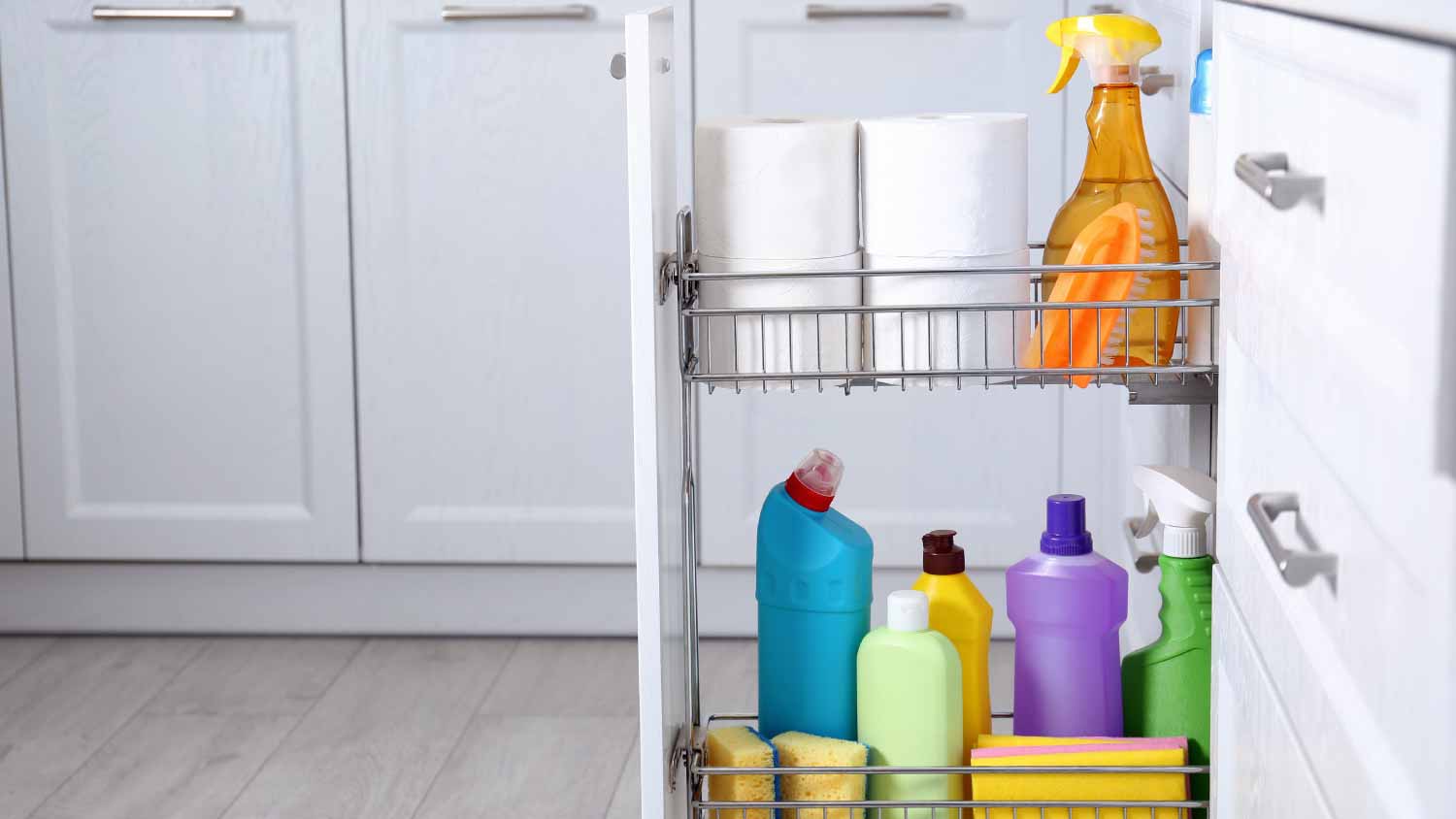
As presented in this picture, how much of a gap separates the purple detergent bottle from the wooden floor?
0.62 m

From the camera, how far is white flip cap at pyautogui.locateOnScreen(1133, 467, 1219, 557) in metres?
1.04

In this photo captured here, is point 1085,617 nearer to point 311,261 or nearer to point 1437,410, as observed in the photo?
point 1437,410

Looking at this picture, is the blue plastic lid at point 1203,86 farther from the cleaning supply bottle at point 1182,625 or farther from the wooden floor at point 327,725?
the wooden floor at point 327,725

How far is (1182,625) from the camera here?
1.05 meters

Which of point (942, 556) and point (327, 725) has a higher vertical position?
point (942, 556)

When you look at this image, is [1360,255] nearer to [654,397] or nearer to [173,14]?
[654,397]

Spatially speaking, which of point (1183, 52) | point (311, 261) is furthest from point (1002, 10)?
point (311, 261)

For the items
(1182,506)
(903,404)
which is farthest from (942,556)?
(903,404)

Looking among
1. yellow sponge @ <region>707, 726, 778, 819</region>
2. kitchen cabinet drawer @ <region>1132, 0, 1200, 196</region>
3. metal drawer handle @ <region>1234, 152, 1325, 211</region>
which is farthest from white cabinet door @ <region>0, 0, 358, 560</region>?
metal drawer handle @ <region>1234, 152, 1325, 211</region>

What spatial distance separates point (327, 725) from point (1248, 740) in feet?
4.09

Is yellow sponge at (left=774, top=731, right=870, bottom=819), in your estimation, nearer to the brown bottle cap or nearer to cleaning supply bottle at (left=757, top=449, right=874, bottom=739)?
cleaning supply bottle at (left=757, top=449, right=874, bottom=739)

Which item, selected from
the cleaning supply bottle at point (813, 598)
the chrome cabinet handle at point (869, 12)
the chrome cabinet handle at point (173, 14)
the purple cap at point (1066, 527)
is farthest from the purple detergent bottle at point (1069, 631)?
the chrome cabinet handle at point (173, 14)

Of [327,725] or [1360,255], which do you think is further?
[327,725]

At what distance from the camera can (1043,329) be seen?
992mm
